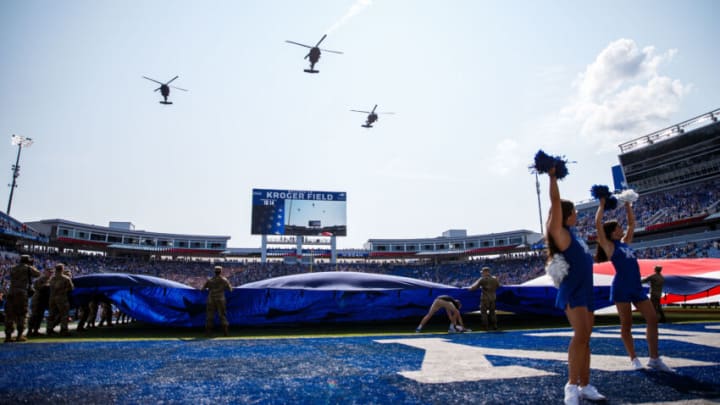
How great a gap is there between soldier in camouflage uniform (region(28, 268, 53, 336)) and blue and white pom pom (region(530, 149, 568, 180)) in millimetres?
11665

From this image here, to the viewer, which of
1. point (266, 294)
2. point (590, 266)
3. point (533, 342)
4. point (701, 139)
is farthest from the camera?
point (701, 139)

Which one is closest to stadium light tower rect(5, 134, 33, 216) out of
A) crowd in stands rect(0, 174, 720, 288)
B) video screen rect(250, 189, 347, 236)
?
crowd in stands rect(0, 174, 720, 288)

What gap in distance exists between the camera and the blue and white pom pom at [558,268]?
321cm

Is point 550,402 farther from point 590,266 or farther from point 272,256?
point 272,256

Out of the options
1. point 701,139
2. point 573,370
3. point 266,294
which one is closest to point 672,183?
point 701,139

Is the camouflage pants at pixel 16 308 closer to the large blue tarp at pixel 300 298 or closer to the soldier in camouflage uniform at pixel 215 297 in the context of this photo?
the large blue tarp at pixel 300 298

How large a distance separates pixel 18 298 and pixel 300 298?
6.25 meters

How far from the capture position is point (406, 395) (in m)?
3.11

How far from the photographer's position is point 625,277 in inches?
176

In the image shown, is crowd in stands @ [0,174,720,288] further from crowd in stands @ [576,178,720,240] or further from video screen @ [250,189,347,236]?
video screen @ [250,189,347,236]

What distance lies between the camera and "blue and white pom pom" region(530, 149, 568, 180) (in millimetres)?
3221

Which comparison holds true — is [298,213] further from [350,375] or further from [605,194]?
[605,194]

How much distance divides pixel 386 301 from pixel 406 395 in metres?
8.74

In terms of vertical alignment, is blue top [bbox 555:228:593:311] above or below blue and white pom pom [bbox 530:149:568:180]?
below
